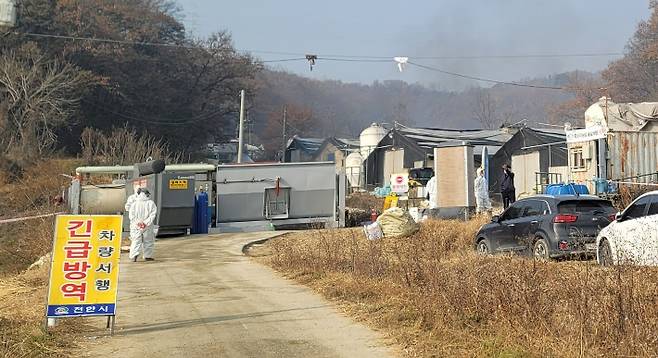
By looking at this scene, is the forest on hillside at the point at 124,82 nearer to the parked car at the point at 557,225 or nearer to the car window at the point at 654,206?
the parked car at the point at 557,225

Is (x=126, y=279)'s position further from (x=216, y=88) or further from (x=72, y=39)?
(x=216, y=88)

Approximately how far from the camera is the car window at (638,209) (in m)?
11.8

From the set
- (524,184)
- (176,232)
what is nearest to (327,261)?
(176,232)

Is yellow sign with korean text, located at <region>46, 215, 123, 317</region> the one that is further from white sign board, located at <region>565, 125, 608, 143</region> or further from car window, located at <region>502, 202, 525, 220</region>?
white sign board, located at <region>565, 125, 608, 143</region>

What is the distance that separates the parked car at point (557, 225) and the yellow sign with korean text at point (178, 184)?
38.6ft

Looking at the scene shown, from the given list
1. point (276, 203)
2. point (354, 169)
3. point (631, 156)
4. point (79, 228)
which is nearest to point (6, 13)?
point (79, 228)

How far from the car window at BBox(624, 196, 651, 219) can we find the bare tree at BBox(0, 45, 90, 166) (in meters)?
37.9

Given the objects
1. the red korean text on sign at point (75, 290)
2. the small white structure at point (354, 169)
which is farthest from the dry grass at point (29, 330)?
the small white structure at point (354, 169)

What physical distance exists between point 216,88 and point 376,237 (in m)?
46.5

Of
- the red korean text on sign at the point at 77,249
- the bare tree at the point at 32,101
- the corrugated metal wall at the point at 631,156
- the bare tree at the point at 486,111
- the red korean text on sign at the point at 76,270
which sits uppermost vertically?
the bare tree at the point at 486,111

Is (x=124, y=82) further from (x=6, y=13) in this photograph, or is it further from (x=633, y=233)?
(x=633, y=233)

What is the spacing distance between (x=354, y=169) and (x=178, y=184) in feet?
131

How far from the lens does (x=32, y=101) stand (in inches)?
1768

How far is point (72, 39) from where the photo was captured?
48.8 metres
